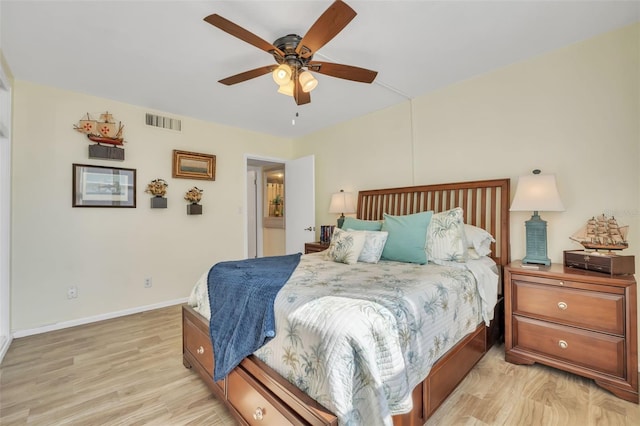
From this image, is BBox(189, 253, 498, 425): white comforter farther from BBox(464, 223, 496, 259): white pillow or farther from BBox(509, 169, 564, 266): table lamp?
BBox(509, 169, 564, 266): table lamp

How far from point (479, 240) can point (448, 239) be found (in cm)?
37

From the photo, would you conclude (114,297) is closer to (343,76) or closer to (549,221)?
(343,76)

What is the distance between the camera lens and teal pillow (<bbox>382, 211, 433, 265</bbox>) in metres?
2.24

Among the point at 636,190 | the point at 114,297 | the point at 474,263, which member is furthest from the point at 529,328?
the point at 114,297

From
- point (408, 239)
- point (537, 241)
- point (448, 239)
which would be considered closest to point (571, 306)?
point (537, 241)

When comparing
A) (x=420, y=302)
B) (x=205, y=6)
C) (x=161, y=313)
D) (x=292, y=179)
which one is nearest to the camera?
(x=420, y=302)

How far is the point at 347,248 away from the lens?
2359mm

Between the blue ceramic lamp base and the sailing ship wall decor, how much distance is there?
167 inches

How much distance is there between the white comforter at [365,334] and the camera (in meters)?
1.03

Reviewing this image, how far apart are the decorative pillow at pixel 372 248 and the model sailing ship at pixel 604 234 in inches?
55.5

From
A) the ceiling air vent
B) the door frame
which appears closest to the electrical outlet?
the door frame

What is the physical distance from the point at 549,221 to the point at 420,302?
1754 millimetres

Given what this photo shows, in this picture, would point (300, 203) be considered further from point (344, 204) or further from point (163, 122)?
point (163, 122)

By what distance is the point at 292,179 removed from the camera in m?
4.66
